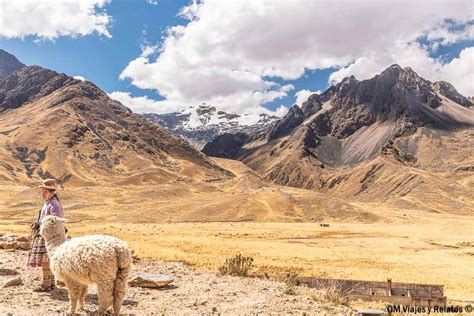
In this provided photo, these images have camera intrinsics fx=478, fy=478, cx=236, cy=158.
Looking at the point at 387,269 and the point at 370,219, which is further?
the point at 370,219

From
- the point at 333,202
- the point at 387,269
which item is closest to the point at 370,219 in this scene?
the point at 333,202

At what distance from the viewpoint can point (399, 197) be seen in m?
184

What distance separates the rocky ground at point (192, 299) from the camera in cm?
1216

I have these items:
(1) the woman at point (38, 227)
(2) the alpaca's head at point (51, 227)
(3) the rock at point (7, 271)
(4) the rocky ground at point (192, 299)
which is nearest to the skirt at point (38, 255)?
(1) the woman at point (38, 227)

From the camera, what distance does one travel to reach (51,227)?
11.9 meters

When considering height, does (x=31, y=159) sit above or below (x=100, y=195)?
above

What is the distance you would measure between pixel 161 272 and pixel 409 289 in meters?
9.68

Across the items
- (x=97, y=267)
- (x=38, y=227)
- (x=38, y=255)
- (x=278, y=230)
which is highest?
(x=38, y=227)

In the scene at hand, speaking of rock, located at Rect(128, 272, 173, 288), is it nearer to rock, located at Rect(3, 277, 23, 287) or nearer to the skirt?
the skirt

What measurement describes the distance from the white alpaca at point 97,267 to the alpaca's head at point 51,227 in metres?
0.84

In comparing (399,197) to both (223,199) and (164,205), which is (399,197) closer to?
(223,199)

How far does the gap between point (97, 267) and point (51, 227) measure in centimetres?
235

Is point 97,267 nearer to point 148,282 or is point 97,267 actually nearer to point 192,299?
point 192,299

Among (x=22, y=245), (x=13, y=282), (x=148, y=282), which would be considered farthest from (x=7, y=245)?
(x=148, y=282)
